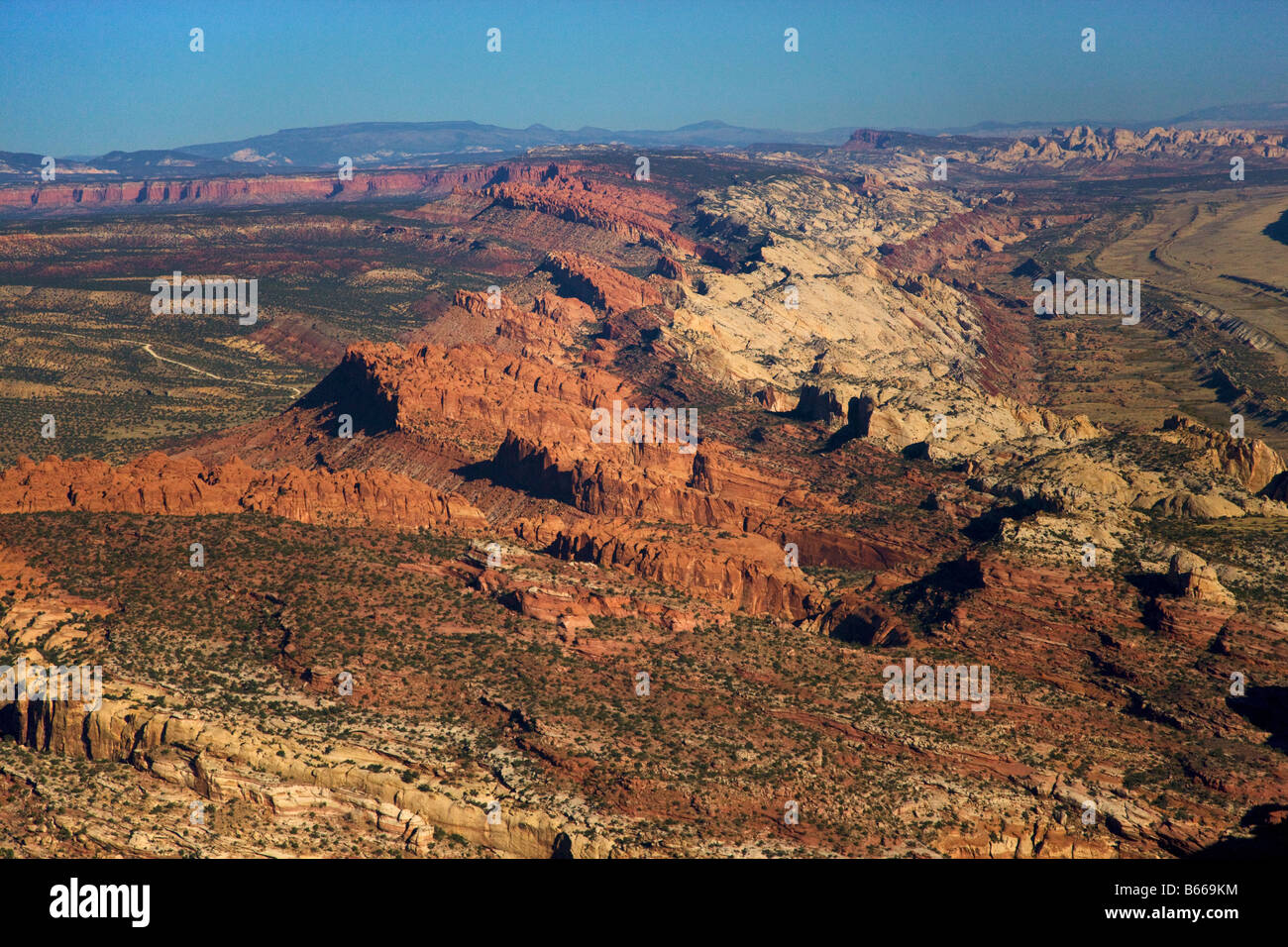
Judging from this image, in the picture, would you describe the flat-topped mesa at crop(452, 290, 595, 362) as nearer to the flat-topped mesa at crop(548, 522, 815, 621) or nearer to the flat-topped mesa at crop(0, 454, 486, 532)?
the flat-topped mesa at crop(0, 454, 486, 532)

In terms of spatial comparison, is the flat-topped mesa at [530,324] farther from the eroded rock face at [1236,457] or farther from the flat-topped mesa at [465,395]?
the eroded rock face at [1236,457]

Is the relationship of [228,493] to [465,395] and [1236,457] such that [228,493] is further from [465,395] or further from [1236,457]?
[1236,457]

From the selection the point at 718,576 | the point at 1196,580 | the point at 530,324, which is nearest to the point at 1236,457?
the point at 1196,580

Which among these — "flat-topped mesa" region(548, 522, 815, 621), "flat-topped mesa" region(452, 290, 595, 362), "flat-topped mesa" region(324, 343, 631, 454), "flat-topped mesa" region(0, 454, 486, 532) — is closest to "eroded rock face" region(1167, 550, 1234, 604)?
"flat-topped mesa" region(548, 522, 815, 621)

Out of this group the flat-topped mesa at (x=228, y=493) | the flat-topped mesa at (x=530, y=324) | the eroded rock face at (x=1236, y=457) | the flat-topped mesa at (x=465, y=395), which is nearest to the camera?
the flat-topped mesa at (x=228, y=493)

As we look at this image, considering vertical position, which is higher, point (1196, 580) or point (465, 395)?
point (465, 395)

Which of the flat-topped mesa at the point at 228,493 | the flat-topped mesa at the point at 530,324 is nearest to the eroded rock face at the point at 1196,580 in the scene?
the flat-topped mesa at the point at 228,493
